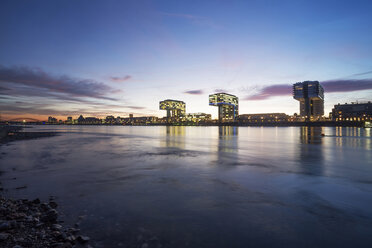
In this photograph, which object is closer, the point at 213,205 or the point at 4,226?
the point at 4,226

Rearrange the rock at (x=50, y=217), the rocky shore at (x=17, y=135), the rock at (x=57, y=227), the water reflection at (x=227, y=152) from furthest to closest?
the rocky shore at (x=17, y=135) < the water reflection at (x=227, y=152) < the rock at (x=50, y=217) < the rock at (x=57, y=227)

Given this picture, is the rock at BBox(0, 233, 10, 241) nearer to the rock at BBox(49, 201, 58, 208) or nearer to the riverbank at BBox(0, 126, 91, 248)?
the riverbank at BBox(0, 126, 91, 248)

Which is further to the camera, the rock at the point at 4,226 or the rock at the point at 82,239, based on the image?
the rock at the point at 4,226

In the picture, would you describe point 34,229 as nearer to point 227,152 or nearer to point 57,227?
point 57,227

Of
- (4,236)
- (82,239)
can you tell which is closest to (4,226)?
(4,236)

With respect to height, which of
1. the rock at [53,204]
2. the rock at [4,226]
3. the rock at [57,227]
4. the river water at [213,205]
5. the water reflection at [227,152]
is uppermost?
the rock at [4,226]

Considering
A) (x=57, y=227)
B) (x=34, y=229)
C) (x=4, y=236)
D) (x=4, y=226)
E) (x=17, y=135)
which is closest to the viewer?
(x=4, y=236)

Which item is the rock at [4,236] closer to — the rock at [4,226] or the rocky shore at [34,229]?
the rocky shore at [34,229]

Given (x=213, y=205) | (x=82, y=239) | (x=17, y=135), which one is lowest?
(x=213, y=205)

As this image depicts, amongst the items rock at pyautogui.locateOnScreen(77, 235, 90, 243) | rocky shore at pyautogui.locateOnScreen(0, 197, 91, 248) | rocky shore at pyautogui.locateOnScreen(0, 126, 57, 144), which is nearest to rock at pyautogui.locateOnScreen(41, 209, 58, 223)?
rocky shore at pyautogui.locateOnScreen(0, 197, 91, 248)

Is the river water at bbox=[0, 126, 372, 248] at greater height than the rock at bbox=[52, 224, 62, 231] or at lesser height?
lesser

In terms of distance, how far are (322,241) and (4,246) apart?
26.8 feet

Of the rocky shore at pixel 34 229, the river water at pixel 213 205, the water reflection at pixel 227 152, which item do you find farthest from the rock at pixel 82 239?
the water reflection at pixel 227 152

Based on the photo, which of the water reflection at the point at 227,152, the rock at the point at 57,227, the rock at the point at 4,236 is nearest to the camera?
the rock at the point at 4,236
